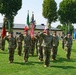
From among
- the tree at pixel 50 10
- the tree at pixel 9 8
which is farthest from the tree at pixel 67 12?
the tree at pixel 9 8

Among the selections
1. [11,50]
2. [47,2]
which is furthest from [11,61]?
[47,2]

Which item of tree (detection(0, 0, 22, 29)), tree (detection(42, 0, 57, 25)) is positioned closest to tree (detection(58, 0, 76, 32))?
tree (detection(42, 0, 57, 25))

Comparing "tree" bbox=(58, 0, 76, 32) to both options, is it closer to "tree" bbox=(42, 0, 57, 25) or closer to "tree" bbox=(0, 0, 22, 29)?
"tree" bbox=(42, 0, 57, 25)

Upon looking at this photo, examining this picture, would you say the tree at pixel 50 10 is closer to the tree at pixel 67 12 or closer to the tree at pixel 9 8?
the tree at pixel 67 12

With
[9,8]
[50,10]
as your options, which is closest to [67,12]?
[50,10]

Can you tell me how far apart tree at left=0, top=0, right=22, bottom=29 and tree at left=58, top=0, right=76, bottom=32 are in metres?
11.0

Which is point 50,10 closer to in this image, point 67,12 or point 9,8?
point 67,12

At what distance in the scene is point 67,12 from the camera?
65875mm

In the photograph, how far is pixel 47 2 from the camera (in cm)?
7488

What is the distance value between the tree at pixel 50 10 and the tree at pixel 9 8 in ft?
37.5

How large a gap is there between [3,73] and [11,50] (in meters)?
4.23

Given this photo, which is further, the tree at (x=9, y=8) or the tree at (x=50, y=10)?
the tree at (x=50, y=10)

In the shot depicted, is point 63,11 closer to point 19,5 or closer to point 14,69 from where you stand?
point 19,5

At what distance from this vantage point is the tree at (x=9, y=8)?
5866 cm
